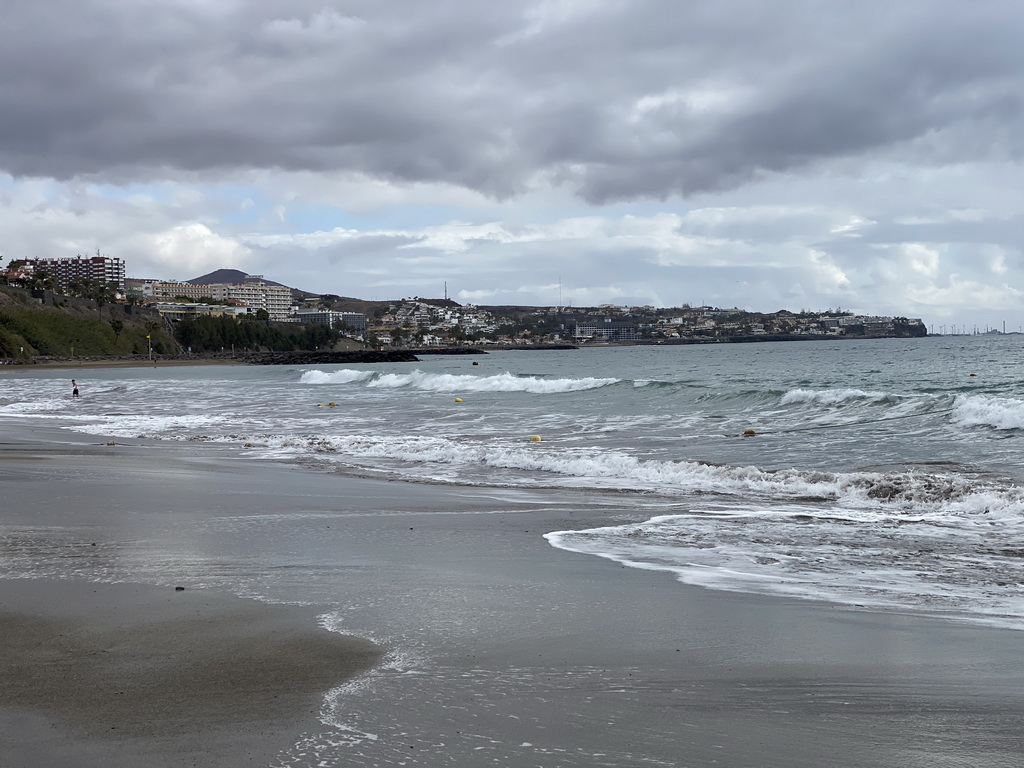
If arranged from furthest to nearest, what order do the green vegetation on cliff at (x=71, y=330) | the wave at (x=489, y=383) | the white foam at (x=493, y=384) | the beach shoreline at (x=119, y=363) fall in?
the green vegetation on cliff at (x=71, y=330), the beach shoreline at (x=119, y=363), the wave at (x=489, y=383), the white foam at (x=493, y=384)

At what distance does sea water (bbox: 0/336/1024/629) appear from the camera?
6.99m

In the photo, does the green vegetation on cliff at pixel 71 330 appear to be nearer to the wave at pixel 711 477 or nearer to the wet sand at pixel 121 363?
the wet sand at pixel 121 363

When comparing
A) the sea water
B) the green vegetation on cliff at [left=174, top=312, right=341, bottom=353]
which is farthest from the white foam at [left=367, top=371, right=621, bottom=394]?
the green vegetation on cliff at [left=174, top=312, right=341, bottom=353]

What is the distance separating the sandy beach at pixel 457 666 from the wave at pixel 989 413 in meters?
15.3

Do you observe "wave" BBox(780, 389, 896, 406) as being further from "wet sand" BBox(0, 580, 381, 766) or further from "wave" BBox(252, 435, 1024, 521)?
"wet sand" BBox(0, 580, 381, 766)

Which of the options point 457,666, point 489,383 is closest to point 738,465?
point 457,666

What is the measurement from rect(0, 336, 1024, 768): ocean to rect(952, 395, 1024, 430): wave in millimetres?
475

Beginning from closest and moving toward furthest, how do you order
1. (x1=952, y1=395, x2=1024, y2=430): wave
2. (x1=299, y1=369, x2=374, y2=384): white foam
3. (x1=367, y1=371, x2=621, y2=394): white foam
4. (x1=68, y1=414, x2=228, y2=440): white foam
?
(x1=952, y1=395, x2=1024, y2=430): wave
(x1=68, y1=414, x2=228, y2=440): white foam
(x1=367, y1=371, x2=621, y2=394): white foam
(x1=299, y1=369, x2=374, y2=384): white foam

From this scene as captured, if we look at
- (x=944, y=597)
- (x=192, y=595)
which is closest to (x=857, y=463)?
(x=944, y=597)

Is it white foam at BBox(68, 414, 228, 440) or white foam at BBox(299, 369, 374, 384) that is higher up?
white foam at BBox(299, 369, 374, 384)

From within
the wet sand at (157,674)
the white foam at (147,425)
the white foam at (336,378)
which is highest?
the wet sand at (157,674)

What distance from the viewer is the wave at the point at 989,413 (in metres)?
19.0

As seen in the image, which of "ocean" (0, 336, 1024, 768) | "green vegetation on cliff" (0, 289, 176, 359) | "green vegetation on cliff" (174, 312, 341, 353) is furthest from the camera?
"green vegetation on cliff" (174, 312, 341, 353)

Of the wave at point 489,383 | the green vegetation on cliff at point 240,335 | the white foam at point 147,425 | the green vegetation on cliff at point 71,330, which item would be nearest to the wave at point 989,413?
the white foam at point 147,425
